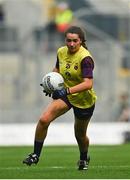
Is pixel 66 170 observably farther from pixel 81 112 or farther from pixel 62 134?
pixel 62 134

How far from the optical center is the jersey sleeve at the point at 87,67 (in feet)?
48.0

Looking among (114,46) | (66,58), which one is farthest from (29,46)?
(66,58)

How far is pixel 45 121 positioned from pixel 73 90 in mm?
649

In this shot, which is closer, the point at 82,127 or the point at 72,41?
the point at 72,41

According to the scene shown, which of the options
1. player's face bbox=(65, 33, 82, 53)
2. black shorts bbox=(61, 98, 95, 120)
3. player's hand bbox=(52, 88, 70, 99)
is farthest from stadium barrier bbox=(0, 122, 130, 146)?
player's face bbox=(65, 33, 82, 53)

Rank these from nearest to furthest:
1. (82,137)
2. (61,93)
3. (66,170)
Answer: (61,93)
(66,170)
(82,137)

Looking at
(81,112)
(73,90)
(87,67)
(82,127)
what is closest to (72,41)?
(87,67)

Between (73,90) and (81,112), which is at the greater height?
(73,90)

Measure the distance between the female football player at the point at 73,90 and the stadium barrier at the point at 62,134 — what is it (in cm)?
1374

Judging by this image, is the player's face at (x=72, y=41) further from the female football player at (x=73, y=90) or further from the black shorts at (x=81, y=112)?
the black shorts at (x=81, y=112)

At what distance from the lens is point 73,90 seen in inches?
572

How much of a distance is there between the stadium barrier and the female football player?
1374cm

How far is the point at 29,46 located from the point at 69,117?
4.09 m

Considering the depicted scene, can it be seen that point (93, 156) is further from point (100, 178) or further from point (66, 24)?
point (66, 24)
